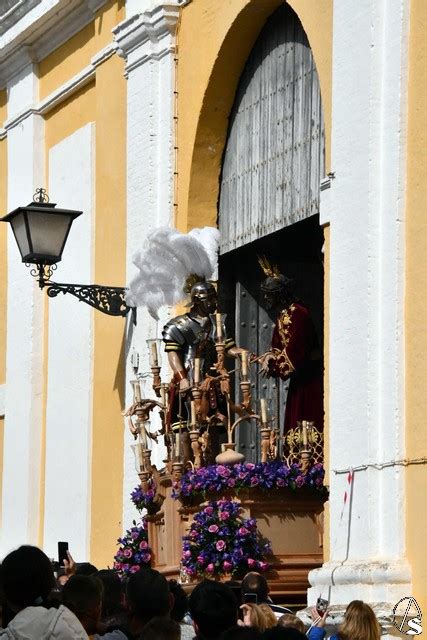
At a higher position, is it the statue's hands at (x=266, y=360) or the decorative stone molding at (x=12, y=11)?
the decorative stone molding at (x=12, y=11)

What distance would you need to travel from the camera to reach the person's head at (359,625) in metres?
8.09

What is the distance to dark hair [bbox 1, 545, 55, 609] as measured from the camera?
22.3 feet

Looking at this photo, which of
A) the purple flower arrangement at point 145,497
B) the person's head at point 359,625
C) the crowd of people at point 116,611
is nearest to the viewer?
the crowd of people at point 116,611

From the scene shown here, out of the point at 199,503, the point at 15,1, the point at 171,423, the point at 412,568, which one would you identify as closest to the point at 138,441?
the point at 171,423

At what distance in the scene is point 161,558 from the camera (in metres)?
13.5

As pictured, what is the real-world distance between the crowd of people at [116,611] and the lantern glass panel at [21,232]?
5801mm

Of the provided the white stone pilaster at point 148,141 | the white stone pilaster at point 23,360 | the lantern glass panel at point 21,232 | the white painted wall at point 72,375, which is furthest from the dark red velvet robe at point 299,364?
the white stone pilaster at point 23,360

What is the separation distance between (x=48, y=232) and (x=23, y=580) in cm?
760

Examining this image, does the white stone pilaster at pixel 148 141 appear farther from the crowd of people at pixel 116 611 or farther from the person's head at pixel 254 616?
the crowd of people at pixel 116 611

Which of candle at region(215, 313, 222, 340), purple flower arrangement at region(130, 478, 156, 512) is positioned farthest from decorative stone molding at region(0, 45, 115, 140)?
purple flower arrangement at region(130, 478, 156, 512)

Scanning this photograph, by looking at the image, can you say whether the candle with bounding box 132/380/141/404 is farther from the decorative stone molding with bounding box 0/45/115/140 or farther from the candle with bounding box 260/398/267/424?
the decorative stone molding with bounding box 0/45/115/140

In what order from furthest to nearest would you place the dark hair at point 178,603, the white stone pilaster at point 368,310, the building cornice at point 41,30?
the building cornice at point 41,30 < the white stone pilaster at point 368,310 < the dark hair at point 178,603

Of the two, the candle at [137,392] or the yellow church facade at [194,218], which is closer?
the yellow church facade at [194,218]

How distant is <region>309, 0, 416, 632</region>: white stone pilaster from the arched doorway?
1.69m
